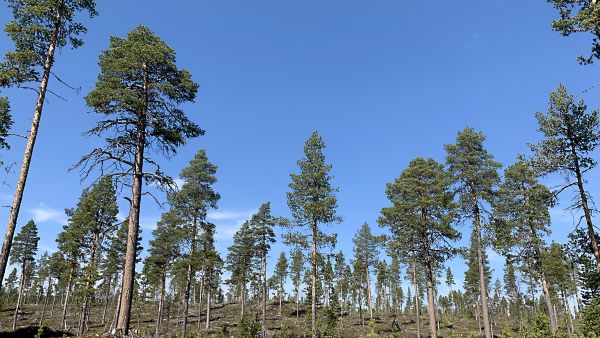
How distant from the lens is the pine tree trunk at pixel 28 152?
11.2 meters

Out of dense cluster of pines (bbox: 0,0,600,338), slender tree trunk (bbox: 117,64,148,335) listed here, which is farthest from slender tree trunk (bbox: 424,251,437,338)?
slender tree trunk (bbox: 117,64,148,335)

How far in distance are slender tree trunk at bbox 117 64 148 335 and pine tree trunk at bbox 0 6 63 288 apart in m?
3.21

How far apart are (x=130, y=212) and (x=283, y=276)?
67.4 metres

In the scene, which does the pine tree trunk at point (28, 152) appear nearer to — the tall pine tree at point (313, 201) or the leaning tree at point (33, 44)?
the leaning tree at point (33, 44)

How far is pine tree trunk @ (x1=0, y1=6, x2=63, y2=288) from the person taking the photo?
11.2m

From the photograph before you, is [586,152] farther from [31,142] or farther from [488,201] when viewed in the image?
[31,142]

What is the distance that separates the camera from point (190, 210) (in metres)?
28.9

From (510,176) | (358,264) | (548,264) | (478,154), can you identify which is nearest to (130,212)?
(478,154)

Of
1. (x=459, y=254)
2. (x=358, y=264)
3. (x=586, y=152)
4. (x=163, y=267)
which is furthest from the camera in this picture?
(x=358, y=264)

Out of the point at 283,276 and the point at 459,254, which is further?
the point at 283,276

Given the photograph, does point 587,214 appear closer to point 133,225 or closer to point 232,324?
point 133,225

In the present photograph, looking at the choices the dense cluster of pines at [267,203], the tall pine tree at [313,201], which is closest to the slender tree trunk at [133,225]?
the dense cluster of pines at [267,203]

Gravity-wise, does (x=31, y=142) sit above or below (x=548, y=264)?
above

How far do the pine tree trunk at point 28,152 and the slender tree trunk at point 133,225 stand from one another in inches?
127
